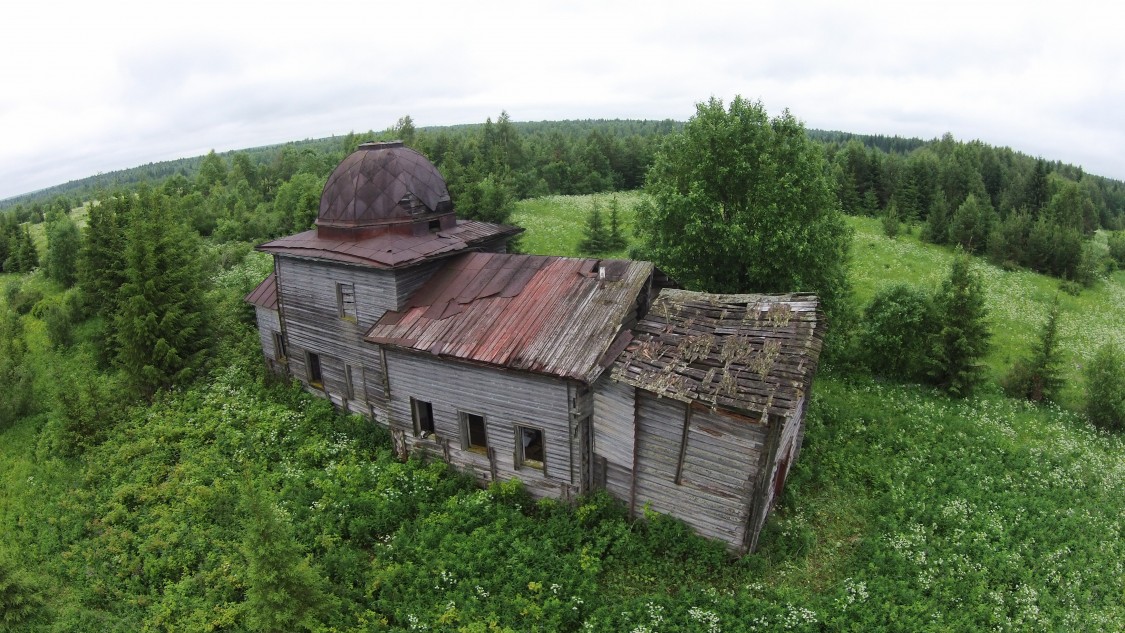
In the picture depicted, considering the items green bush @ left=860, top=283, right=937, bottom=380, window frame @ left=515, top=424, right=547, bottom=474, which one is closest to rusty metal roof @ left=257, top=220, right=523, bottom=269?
window frame @ left=515, top=424, right=547, bottom=474

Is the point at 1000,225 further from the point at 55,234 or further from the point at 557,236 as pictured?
the point at 55,234

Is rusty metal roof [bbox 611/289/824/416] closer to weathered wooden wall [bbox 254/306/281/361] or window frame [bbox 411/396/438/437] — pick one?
window frame [bbox 411/396/438/437]

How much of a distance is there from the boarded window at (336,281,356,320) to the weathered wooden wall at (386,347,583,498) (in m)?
2.32

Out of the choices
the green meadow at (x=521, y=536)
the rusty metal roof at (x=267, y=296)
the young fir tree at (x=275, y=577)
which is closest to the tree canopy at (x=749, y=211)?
the green meadow at (x=521, y=536)

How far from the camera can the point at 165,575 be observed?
1318 cm

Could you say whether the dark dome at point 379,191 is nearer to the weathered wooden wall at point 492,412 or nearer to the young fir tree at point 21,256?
the weathered wooden wall at point 492,412

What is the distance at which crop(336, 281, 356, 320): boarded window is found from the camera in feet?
57.2

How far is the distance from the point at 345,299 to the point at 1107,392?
2560cm

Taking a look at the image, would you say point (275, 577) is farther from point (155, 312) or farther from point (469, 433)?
point (155, 312)

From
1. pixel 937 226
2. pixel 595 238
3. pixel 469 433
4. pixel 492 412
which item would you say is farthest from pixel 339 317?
pixel 937 226

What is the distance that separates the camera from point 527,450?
15664 millimetres

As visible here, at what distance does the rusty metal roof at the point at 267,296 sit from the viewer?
20250 millimetres

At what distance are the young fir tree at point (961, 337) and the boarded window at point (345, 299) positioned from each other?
20534 mm

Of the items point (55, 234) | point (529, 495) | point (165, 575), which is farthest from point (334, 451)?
point (55, 234)
